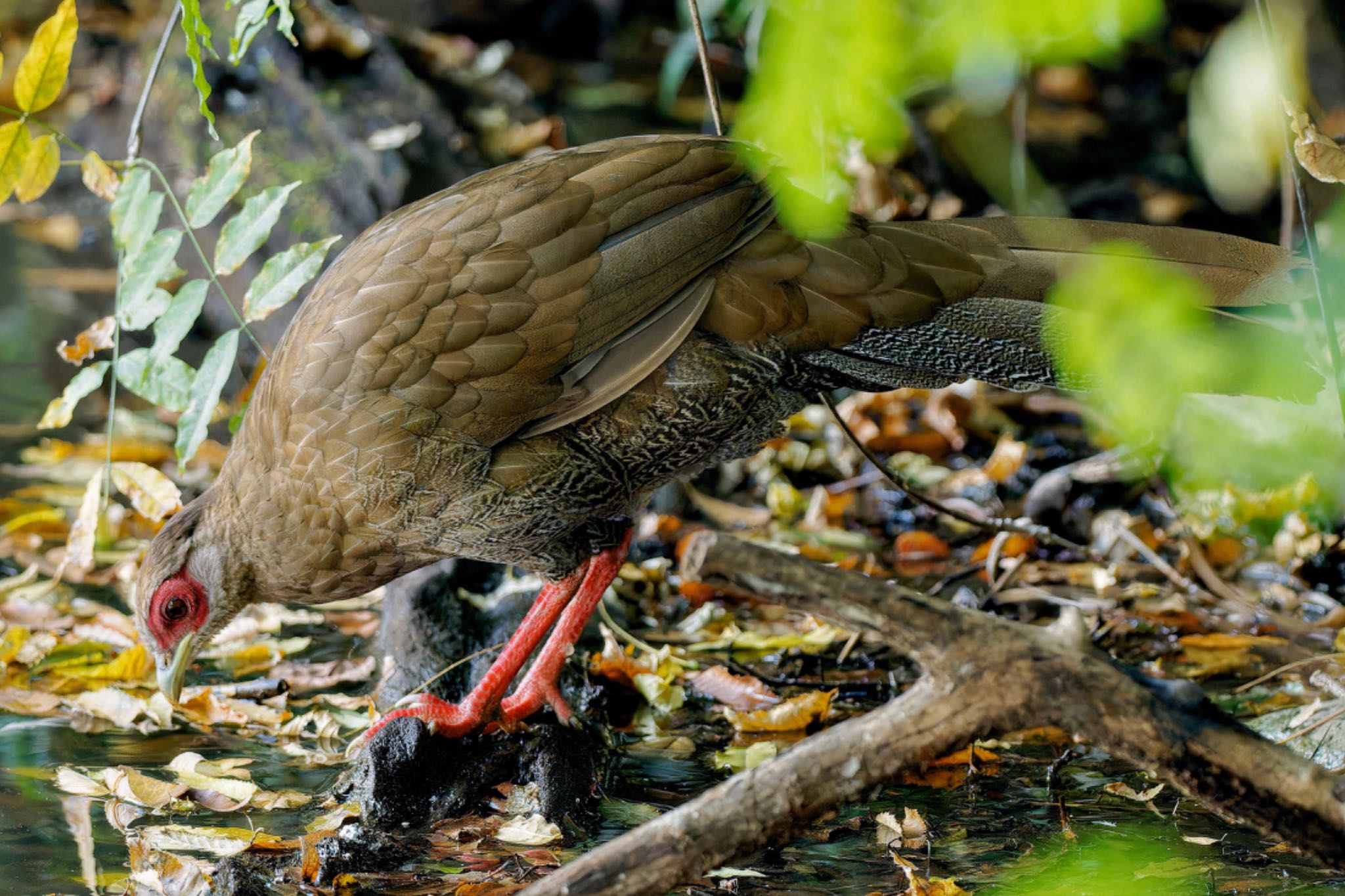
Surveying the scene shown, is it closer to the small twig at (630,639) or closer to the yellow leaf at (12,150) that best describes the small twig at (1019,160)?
the small twig at (630,639)

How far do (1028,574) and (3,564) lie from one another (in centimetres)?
345

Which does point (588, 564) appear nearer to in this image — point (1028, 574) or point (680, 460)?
point (680, 460)

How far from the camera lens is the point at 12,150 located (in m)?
2.74

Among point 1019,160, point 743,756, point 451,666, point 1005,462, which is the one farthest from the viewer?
point 1005,462

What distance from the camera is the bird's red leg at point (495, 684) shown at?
10.3ft

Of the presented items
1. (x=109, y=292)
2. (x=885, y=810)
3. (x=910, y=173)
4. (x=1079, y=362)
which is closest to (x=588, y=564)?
(x=885, y=810)

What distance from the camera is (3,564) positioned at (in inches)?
173

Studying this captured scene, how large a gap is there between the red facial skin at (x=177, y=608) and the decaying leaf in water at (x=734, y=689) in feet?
4.38

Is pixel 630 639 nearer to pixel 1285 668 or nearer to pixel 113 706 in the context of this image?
pixel 113 706

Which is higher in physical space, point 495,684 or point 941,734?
point 941,734

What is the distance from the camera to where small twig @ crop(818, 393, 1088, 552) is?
3590mm

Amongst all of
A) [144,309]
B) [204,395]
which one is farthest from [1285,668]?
[144,309]

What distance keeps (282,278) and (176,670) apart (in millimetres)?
1044

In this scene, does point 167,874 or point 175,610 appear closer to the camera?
point 167,874
